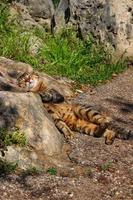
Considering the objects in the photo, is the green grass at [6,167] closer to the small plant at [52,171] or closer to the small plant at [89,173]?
the small plant at [52,171]

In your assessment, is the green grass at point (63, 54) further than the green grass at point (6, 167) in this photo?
Yes

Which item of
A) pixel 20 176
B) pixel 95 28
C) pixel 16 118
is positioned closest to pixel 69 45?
pixel 95 28

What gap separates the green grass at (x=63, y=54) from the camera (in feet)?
38.3

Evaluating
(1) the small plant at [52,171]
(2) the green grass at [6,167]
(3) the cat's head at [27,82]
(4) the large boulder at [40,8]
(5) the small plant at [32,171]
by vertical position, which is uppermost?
(4) the large boulder at [40,8]

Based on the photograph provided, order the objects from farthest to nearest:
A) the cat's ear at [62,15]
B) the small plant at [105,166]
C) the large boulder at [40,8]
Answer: the large boulder at [40,8] → the cat's ear at [62,15] → the small plant at [105,166]

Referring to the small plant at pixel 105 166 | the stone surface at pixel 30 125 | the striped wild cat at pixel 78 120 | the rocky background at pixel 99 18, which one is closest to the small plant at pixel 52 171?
the stone surface at pixel 30 125

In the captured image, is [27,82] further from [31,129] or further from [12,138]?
[12,138]

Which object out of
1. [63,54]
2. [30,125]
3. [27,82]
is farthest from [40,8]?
[30,125]

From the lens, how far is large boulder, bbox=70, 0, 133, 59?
A: 1295 centimetres

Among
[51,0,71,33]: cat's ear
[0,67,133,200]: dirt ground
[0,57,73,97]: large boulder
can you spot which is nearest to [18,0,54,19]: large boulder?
[51,0,71,33]: cat's ear

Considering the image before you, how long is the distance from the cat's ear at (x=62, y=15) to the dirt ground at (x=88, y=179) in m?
5.45

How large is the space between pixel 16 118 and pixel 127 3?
272 inches

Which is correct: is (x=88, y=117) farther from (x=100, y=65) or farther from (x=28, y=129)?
(x=100, y=65)

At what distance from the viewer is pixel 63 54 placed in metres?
12.5
